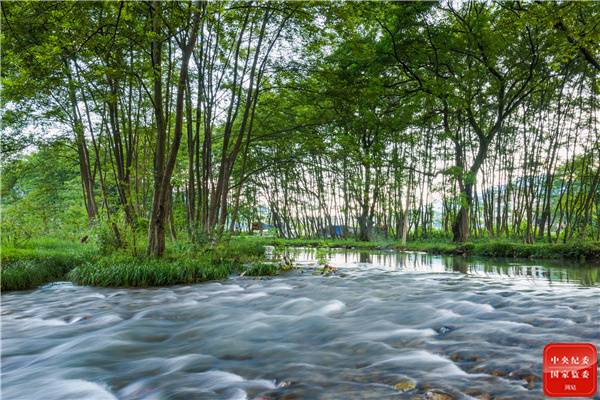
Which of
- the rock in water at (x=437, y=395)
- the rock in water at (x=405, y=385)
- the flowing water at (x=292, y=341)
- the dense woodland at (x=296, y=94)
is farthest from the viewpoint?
the dense woodland at (x=296, y=94)

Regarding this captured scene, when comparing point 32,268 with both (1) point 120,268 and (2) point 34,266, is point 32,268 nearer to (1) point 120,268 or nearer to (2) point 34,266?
(2) point 34,266

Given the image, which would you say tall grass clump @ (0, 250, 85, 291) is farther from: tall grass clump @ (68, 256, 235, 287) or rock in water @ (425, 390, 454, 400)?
rock in water @ (425, 390, 454, 400)

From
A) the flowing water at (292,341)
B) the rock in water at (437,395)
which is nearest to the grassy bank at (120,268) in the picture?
the flowing water at (292,341)

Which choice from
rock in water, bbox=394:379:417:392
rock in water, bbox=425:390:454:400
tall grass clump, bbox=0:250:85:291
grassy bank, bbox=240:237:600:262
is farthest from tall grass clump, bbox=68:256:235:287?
rock in water, bbox=425:390:454:400

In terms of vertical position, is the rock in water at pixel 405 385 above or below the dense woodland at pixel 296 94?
below

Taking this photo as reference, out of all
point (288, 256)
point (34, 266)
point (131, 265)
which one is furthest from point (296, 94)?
point (34, 266)

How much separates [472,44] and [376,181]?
7.07 metres

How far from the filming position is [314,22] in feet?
36.9

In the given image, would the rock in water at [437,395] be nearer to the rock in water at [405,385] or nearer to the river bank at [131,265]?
the rock in water at [405,385]

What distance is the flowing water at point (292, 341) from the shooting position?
2.53 meters

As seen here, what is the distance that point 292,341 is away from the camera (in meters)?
3.62

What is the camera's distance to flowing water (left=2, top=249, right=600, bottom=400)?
8.31 feet

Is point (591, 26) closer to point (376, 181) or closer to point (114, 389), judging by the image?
point (114, 389)

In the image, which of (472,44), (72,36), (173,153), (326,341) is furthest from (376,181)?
(326,341)
